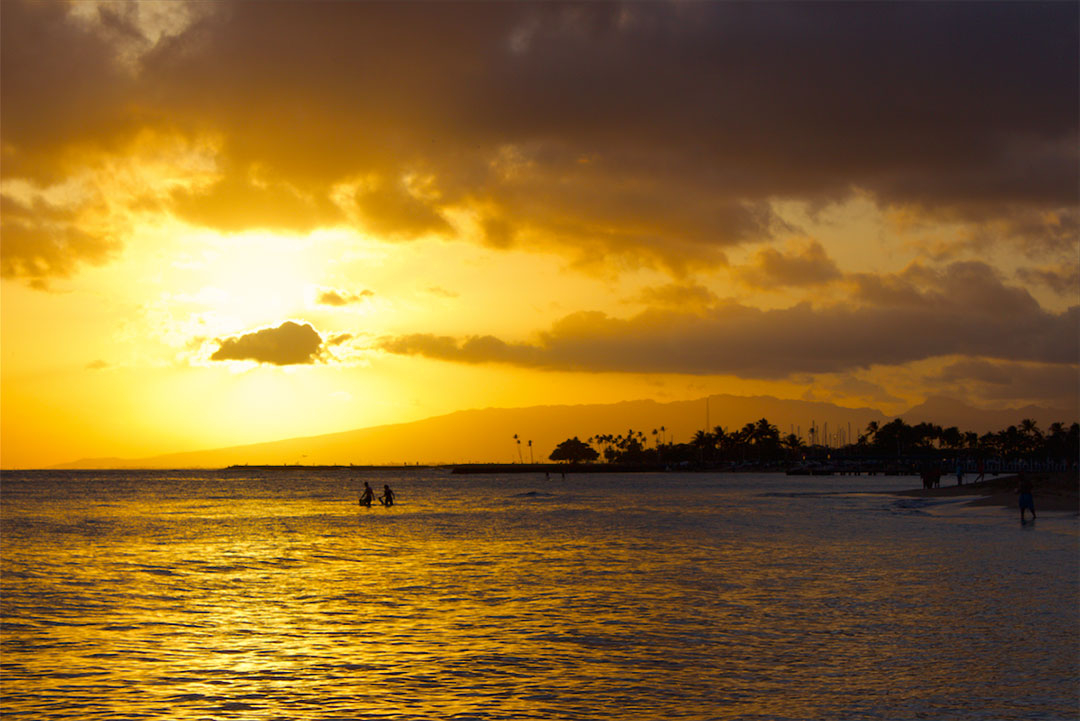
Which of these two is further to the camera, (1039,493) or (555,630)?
(1039,493)

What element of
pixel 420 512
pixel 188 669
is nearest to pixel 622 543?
pixel 188 669

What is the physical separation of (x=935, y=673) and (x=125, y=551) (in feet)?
141

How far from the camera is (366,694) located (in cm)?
1719

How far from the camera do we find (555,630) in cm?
2361

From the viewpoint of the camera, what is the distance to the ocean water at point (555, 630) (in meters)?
16.5

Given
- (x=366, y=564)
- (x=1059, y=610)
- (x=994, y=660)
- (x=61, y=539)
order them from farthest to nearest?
(x=61, y=539) < (x=366, y=564) < (x=1059, y=610) < (x=994, y=660)

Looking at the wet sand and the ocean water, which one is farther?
the wet sand

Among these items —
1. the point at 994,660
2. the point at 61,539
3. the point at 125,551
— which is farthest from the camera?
the point at 61,539

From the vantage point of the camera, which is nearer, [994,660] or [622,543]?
[994,660]

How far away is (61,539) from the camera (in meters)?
58.0

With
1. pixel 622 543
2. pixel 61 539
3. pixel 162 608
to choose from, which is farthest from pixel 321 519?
pixel 162 608

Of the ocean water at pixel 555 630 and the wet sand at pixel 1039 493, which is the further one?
the wet sand at pixel 1039 493

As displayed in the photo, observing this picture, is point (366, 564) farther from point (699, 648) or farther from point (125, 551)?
point (699, 648)

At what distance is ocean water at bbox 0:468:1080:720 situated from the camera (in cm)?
1653
